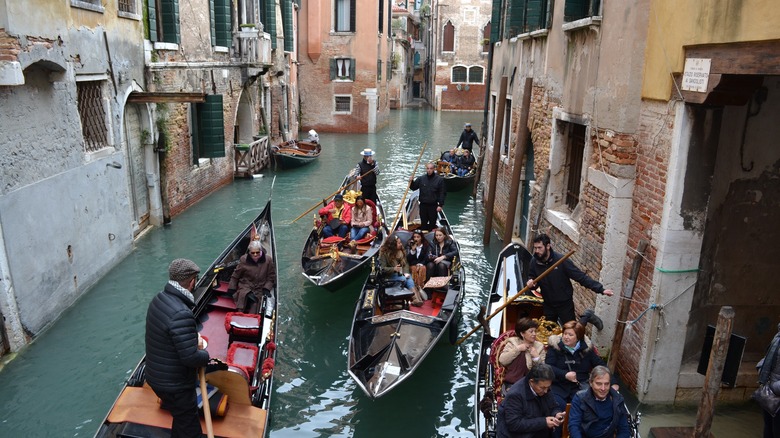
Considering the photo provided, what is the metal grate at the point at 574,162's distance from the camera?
655cm

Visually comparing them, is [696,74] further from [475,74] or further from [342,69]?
[475,74]

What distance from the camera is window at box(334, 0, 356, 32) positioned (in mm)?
22047

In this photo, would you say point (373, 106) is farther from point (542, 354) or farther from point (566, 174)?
point (542, 354)

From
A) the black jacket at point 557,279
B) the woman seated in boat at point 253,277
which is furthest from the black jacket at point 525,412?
the woman seated in boat at point 253,277

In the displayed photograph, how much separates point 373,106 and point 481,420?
19.9 metres

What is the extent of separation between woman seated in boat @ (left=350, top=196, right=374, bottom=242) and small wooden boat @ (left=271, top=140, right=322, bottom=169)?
784cm

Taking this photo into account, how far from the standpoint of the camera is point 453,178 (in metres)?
12.9

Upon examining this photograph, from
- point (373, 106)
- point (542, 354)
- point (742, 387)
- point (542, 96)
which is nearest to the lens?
point (542, 354)

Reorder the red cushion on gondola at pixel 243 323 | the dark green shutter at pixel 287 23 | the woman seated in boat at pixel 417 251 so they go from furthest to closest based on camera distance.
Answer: the dark green shutter at pixel 287 23 → the woman seated in boat at pixel 417 251 → the red cushion on gondola at pixel 243 323

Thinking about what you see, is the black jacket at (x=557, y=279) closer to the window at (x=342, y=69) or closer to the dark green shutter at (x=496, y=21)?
the dark green shutter at (x=496, y=21)

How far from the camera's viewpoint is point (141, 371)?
13.7 feet

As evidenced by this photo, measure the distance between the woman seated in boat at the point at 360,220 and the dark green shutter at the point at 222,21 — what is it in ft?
20.3

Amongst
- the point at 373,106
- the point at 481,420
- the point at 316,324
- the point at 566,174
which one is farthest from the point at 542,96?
the point at 373,106

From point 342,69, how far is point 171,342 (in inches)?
808
